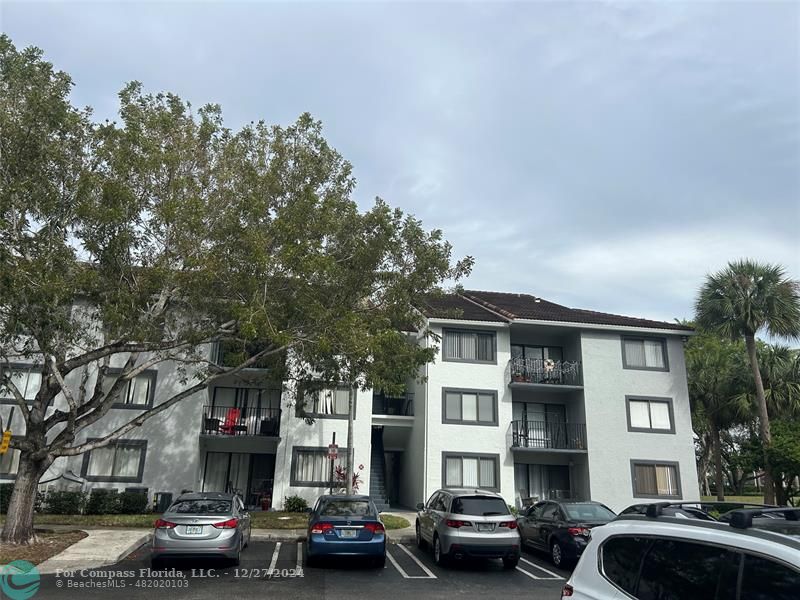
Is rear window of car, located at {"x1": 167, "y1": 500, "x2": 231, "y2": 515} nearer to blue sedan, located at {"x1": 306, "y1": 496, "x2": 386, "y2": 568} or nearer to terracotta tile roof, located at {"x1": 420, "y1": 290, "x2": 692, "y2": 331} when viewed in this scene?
blue sedan, located at {"x1": 306, "y1": 496, "x2": 386, "y2": 568}

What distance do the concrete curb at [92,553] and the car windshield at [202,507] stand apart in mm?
1973

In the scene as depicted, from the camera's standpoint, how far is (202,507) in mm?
11438

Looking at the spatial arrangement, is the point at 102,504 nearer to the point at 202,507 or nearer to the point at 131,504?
the point at 131,504

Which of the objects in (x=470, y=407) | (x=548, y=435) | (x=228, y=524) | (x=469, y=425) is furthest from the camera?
(x=548, y=435)

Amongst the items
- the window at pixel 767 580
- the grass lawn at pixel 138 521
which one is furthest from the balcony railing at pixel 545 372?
the window at pixel 767 580

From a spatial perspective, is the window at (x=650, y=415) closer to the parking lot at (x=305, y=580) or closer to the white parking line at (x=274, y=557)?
the parking lot at (x=305, y=580)

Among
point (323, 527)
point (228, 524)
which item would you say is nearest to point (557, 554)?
point (323, 527)

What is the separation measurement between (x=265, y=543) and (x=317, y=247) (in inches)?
324

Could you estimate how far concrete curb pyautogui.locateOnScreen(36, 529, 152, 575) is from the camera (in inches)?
438

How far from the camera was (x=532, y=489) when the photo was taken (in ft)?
81.3

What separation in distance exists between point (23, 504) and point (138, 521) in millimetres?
5018

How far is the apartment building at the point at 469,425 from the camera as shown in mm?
22031

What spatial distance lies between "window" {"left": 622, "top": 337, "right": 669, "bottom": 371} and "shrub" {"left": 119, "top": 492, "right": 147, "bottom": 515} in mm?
20789

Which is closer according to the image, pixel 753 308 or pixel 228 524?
pixel 228 524
